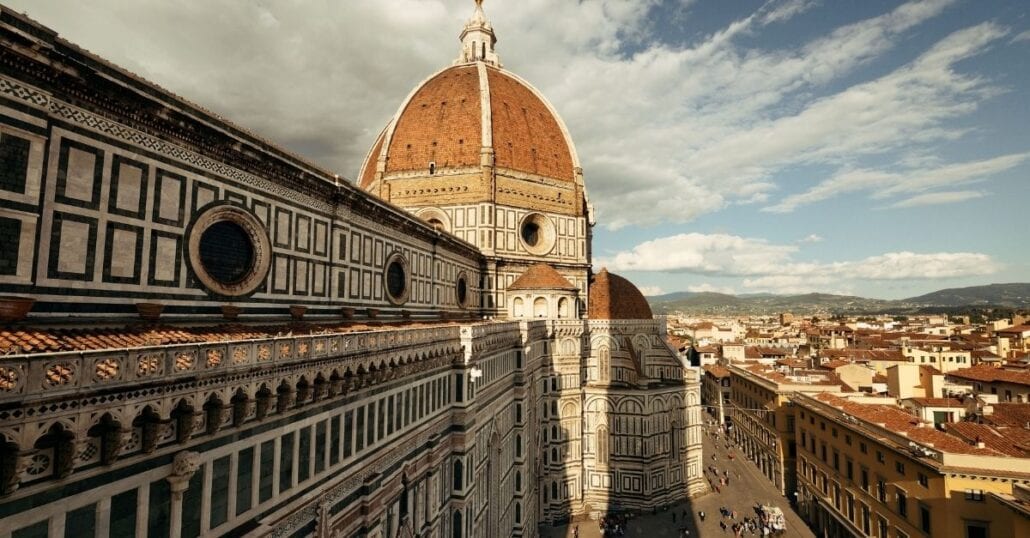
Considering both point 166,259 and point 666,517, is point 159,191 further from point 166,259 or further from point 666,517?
point 666,517

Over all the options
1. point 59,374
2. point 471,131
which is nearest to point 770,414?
point 471,131

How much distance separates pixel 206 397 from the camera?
8.28 meters

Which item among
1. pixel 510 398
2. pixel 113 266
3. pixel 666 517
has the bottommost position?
pixel 666 517

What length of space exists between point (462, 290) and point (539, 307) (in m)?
7.31

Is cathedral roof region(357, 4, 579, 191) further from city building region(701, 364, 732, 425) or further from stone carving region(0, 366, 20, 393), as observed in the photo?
stone carving region(0, 366, 20, 393)

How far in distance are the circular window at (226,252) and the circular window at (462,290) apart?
18941mm

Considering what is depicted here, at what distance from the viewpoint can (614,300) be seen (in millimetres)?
45719

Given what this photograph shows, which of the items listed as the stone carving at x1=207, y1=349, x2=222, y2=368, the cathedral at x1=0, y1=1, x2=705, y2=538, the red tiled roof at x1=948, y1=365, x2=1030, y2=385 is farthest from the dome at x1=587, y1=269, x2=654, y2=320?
the stone carving at x1=207, y1=349, x2=222, y2=368

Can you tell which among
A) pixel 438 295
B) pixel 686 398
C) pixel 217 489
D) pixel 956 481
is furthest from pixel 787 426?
pixel 217 489

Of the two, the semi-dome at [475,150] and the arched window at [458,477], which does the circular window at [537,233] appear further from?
the arched window at [458,477]

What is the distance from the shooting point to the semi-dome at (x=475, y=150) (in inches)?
1674

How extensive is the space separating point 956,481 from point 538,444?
23.5 metres

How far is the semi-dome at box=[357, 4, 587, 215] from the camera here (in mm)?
42531

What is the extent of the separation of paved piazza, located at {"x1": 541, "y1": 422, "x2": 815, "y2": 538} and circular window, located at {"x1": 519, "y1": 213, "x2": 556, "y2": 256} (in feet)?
71.0
